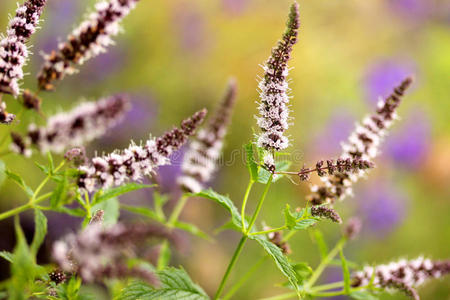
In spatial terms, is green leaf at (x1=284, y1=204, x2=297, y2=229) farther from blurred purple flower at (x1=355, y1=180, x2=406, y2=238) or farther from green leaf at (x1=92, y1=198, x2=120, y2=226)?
blurred purple flower at (x1=355, y1=180, x2=406, y2=238)

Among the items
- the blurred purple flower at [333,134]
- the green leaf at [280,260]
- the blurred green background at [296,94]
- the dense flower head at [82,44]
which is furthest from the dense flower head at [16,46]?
the blurred purple flower at [333,134]

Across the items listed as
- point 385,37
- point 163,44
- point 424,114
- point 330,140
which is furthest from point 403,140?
point 163,44

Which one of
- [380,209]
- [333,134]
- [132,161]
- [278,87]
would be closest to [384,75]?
[333,134]

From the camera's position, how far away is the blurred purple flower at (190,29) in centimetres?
484

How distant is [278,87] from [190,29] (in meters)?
3.94

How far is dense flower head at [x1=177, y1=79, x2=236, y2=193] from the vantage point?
1618 millimetres

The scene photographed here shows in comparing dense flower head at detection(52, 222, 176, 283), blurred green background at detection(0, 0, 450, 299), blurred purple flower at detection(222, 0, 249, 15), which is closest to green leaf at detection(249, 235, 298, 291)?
dense flower head at detection(52, 222, 176, 283)

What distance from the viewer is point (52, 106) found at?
13.2 ft

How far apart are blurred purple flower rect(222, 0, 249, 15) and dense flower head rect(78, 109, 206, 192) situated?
4.13 meters

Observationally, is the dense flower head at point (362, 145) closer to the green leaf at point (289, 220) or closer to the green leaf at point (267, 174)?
the green leaf at point (267, 174)

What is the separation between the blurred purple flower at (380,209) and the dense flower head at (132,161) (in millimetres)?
3478

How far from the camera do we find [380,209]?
14.5 ft

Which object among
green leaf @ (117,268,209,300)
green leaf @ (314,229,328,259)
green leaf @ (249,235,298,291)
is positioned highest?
green leaf @ (314,229,328,259)

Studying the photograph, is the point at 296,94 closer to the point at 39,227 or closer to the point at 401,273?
the point at 401,273
